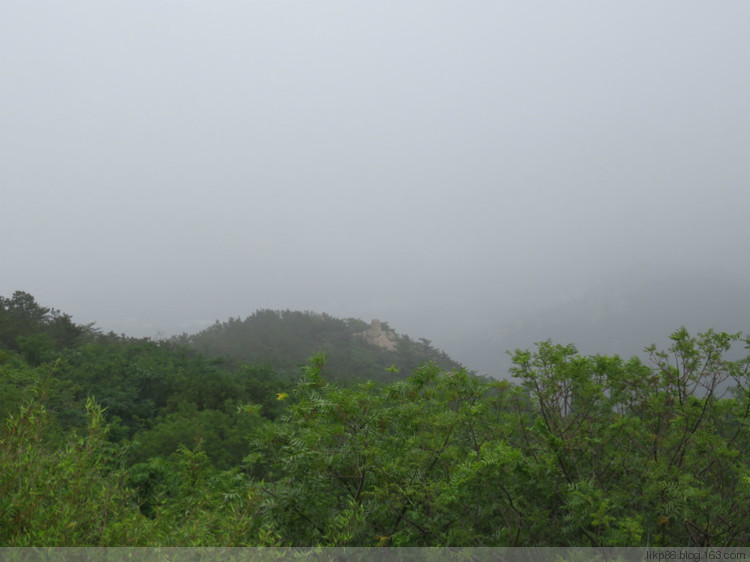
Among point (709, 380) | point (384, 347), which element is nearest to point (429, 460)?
point (709, 380)

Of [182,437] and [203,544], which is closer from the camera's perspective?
[203,544]

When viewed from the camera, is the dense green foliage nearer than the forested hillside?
Yes

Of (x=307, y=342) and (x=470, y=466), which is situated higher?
(x=470, y=466)

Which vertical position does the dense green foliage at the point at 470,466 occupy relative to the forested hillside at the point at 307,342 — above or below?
above

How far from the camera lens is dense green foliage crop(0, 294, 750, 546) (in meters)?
2.53

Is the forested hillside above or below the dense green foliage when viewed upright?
below

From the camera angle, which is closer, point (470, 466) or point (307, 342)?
point (470, 466)

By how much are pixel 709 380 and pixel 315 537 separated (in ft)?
10.5

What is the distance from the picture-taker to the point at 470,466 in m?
Answer: 3.05

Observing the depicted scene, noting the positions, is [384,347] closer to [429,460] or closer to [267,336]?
[267,336]

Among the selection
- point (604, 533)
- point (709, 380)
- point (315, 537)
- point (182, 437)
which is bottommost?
point (182, 437)

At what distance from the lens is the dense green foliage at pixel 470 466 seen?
253 centimetres

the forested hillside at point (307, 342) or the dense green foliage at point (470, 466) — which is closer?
the dense green foliage at point (470, 466)

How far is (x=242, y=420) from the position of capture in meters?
13.9
